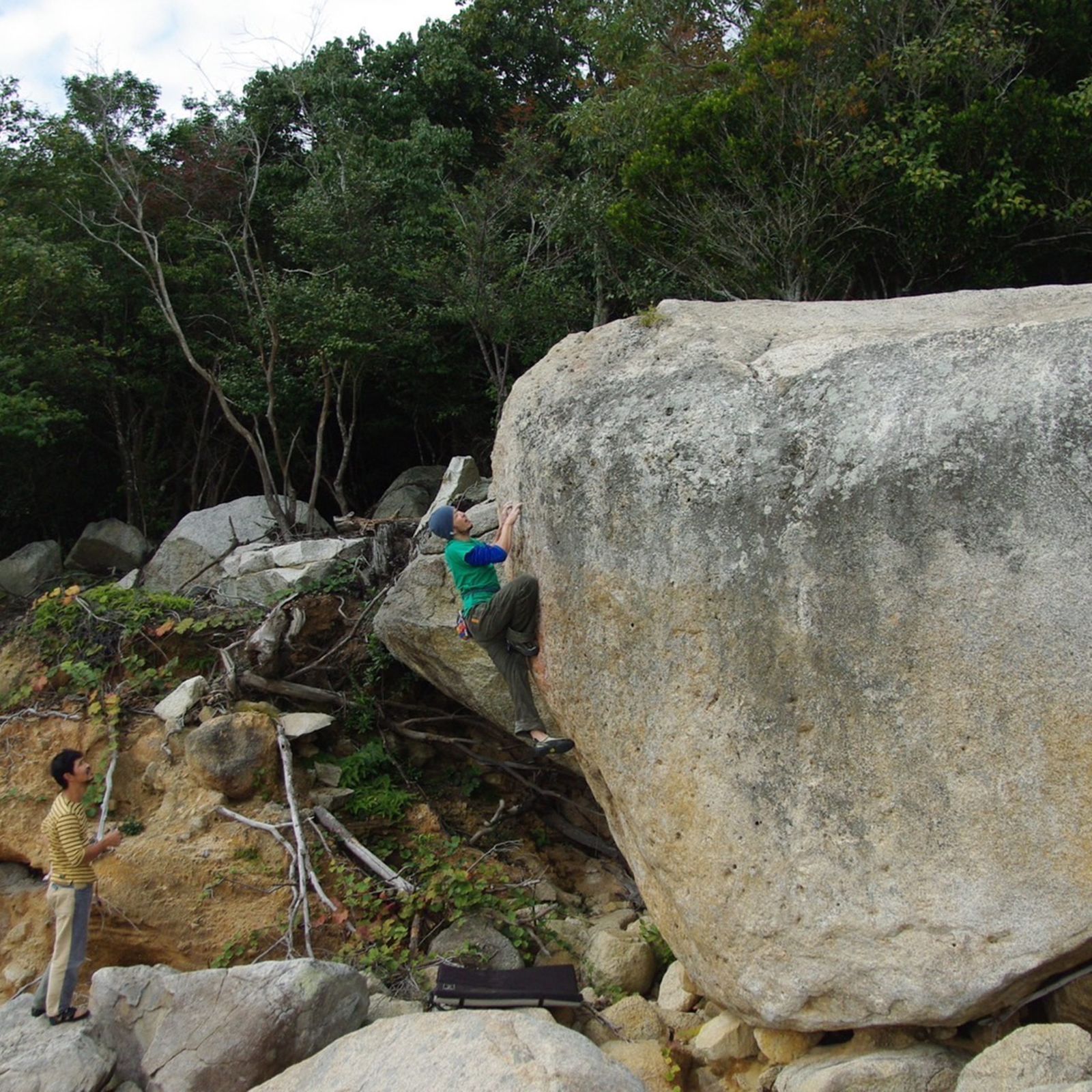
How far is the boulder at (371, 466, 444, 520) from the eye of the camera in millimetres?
14344

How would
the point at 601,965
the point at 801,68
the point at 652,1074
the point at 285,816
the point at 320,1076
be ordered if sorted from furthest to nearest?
the point at 801,68 < the point at 285,816 < the point at 601,965 < the point at 652,1074 < the point at 320,1076

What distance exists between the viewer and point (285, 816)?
27.3ft

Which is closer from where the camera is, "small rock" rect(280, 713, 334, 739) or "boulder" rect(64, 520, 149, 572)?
"small rock" rect(280, 713, 334, 739)

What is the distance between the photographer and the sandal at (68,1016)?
6.63 metres

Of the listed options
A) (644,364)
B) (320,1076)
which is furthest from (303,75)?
(320,1076)

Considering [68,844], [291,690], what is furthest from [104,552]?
[68,844]

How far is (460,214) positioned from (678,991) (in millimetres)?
10463

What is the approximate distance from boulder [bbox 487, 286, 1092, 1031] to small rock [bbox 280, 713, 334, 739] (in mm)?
3138

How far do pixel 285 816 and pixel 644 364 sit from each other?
14.6ft

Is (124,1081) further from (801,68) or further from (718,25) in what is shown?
(718,25)

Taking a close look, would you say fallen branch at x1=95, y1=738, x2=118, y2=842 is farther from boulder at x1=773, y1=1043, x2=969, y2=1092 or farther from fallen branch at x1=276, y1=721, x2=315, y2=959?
boulder at x1=773, y1=1043, x2=969, y2=1092

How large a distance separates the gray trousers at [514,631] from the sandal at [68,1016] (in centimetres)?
322

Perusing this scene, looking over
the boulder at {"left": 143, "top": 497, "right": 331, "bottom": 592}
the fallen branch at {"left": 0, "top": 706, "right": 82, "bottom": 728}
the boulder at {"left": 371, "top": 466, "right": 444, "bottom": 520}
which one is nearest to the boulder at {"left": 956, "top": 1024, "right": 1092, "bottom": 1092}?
the fallen branch at {"left": 0, "top": 706, "right": 82, "bottom": 728}

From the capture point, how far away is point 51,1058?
627 cm
